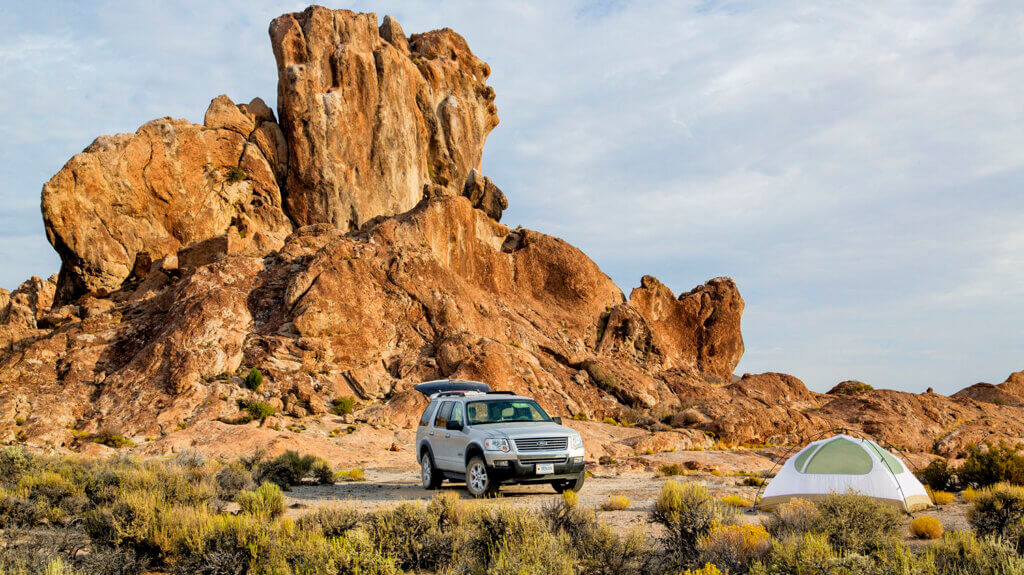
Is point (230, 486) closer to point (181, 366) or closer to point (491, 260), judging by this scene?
point (181, 366)

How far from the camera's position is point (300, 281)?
35.0 metres

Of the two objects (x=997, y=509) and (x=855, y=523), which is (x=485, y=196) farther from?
(x=855, y=523)

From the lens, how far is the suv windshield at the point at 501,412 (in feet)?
48.5

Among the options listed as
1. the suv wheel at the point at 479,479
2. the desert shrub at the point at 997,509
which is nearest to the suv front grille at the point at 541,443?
the suv wheel at the point at 479,479

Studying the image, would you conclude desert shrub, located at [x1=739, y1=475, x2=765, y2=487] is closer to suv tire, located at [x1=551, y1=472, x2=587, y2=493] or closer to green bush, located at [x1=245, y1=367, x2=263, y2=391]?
suv tire, located at [x1=551, y1=472, x2=587, y2=493]

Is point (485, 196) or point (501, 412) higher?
point (485, 196)

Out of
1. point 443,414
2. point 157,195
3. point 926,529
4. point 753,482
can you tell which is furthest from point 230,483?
point 157,195

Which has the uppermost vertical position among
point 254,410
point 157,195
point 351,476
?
point 157,195

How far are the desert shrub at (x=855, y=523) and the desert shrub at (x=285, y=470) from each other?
13294 millimetres

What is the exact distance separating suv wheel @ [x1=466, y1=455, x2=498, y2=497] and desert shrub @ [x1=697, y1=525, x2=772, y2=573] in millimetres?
6437

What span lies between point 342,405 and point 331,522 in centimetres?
2274

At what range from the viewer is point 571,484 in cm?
1456

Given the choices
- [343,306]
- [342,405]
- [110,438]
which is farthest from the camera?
[343,306]

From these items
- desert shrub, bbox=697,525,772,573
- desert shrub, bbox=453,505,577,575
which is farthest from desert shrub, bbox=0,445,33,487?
desert shrub, bbox=697,525,772,573
